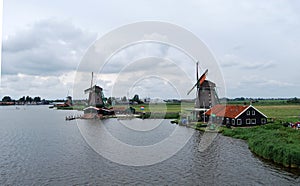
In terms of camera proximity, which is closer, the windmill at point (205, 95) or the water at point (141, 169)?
the water at point (141, 169)

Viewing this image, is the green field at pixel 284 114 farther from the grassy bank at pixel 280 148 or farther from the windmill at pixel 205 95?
the grassy bank at pixel 280 148

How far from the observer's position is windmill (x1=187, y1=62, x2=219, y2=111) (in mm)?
39419

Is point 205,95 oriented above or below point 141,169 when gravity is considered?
above

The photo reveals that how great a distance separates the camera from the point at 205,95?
39.8 metres

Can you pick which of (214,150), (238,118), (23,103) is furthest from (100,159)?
(23,103)

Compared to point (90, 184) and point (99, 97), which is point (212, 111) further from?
point (99, 97)

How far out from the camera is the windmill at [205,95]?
3942 cm

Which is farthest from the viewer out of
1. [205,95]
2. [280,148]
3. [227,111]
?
[205,95]

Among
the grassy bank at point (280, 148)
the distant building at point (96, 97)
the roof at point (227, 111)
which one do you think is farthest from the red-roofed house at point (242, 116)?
the distant building at point (96, 97)

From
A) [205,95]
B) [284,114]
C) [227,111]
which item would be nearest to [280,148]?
[227,111]

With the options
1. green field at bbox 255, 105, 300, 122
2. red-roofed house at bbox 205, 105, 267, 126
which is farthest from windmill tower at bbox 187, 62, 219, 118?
green field at bbox 255, 105, 300, 122

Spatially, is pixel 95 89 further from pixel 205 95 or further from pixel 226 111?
pixel 226 111

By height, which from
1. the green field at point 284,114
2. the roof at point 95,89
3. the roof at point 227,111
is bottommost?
the green field at point 284,114

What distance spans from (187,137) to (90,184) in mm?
15446
